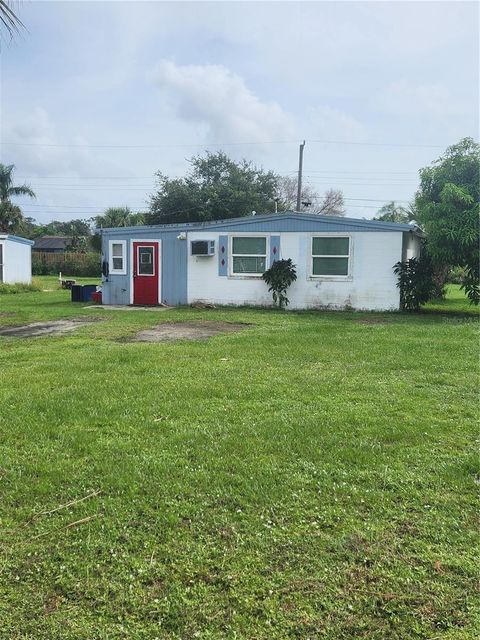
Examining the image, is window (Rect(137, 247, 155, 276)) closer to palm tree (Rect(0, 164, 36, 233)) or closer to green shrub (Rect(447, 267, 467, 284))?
green shrub (Rect(447, 267, 467, 284))

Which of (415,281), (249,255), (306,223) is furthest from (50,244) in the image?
(415,281)

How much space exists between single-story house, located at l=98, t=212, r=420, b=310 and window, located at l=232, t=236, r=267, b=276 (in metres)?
0.03

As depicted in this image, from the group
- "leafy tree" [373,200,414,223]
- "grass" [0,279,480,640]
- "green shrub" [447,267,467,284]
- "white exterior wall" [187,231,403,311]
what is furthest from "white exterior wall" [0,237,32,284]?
"leafy tree" [373,200,414,223]

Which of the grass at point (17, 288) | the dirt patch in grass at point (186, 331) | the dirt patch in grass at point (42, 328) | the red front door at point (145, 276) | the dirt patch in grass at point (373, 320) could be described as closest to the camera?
the dirt patch in grass at point (186, 331)

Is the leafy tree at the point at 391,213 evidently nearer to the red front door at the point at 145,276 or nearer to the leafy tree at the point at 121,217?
the leafy tree at the point at 121,217

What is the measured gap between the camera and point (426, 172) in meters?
12.0

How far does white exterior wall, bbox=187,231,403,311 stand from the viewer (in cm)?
1298

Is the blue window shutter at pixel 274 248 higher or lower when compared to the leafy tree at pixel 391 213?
lower

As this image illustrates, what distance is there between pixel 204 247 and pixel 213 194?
17.1m

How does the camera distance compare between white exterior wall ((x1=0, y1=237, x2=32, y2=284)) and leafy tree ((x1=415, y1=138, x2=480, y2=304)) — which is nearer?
leafy tree ((x1=415, y1=138, x2=480, y2=304))

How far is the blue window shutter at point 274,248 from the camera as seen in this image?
13719 mm

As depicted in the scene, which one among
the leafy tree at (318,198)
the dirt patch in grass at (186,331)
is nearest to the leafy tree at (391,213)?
the leafy tree at (318,198)

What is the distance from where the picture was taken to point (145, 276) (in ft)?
49.0

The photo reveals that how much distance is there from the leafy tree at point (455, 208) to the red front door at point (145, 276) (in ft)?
24.7
